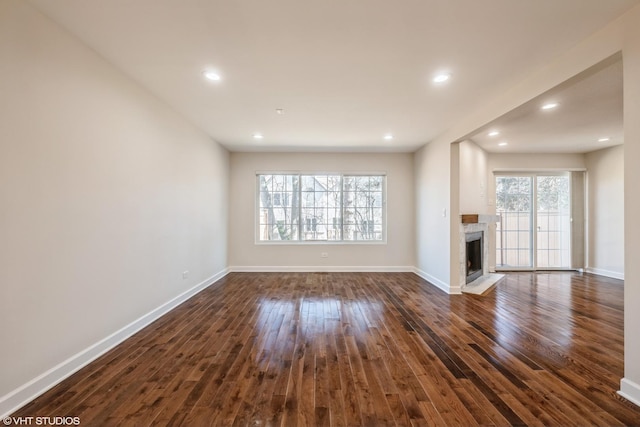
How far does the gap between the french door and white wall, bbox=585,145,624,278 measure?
39cm

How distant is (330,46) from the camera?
2178 millimetres

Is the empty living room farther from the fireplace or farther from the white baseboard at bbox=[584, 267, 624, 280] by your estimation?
the white baseboard at bbox=[584, 267, 624, 280]

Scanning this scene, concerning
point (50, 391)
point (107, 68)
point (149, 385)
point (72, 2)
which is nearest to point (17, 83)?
point (72, 2)

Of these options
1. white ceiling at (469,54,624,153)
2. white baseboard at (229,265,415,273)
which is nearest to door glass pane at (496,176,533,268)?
white ceiling at (469,54,624,153)

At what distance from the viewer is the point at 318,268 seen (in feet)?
19.4

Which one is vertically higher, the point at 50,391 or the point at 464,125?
the point at 464,125

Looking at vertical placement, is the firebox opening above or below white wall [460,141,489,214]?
below

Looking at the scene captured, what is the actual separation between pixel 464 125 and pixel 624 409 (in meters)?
3.21

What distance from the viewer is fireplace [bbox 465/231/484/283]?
4867 mm

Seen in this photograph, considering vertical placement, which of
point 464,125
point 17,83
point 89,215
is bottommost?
point 89,215

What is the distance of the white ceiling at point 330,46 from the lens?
5.88 ft

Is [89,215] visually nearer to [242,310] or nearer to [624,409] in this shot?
[242,310]

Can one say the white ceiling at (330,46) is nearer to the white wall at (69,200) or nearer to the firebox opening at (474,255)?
the white wall at (69,200)

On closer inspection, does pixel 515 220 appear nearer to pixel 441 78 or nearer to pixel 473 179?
pixel 473 179
